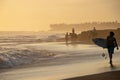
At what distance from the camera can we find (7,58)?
22.0 m

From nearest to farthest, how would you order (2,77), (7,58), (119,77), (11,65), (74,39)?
(119,77), (2,77), (11,65), (7,58), (74,39)

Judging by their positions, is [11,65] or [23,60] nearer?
[11,65]

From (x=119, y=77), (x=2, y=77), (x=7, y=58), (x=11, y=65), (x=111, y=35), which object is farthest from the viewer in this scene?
(x=7, y=58)

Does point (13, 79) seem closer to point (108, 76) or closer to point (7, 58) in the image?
point (108, 76)

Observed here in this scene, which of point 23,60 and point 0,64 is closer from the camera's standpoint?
point 0,64

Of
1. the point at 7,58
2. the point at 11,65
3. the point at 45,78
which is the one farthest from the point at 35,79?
the point at 7,58

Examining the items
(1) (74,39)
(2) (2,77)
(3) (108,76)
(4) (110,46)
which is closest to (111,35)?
(4) (110,46)

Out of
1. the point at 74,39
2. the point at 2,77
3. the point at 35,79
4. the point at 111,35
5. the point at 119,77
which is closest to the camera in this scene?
the point at 119,77

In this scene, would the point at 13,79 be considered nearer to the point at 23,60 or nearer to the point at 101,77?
the point at 101,77

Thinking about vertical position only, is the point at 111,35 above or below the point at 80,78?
above

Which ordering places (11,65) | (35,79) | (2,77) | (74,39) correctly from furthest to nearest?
(74,39) → (11,65) → (2,77) → (35,79)

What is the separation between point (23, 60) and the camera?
22656 millimetres

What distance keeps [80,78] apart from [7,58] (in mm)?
10074

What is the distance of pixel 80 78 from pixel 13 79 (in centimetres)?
278
